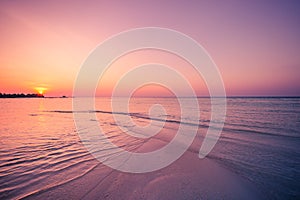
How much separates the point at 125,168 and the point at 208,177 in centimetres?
309

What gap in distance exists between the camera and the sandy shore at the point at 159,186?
4406 millimetres

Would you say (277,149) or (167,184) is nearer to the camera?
(167,184)

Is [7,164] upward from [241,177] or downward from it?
upward

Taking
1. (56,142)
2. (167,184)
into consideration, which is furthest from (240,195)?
(56,142)

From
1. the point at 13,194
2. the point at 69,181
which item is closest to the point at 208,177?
the point at 69,181

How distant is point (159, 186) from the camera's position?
4957 millimetres

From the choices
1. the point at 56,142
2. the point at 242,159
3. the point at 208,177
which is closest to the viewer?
the point at 208,177

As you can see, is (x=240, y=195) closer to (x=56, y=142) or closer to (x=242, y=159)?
A: (x=242, y=159)

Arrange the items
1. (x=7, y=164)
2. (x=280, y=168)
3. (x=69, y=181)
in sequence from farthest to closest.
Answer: (x=280, y=168) < (x=7, y=164) < (x=69, y=181)

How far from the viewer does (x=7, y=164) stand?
625cm

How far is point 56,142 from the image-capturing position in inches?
382

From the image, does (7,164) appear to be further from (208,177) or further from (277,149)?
(277,149)

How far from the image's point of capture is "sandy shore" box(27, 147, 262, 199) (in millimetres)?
4406

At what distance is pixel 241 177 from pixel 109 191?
474 centimetres
